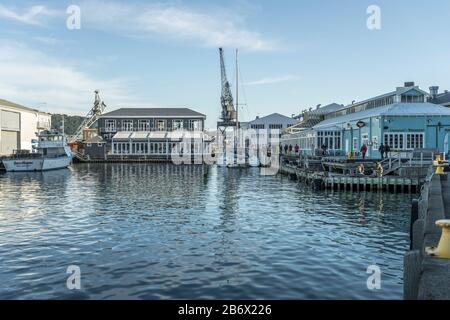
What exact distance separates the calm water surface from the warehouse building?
59.1 meters

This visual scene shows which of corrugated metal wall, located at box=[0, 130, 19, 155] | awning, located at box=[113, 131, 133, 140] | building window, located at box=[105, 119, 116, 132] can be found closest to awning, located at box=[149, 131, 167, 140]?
awning, located at box=[113, 131, 133, 140]

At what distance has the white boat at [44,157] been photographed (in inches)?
2778

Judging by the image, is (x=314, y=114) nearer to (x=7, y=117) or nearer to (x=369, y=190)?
(x=369, y=190)

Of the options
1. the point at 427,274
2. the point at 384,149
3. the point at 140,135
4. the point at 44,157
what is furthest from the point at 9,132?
the point at 427,274

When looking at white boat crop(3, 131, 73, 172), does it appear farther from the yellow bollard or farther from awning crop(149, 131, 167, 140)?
the yellow bollard

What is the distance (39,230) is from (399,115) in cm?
3869

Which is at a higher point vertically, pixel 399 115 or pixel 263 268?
pixel 399 115

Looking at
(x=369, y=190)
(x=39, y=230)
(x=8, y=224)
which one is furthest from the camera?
(x=369, y=190)

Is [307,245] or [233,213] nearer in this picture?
[307,245]

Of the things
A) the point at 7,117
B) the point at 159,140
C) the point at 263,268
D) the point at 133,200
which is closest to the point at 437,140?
the point at 133,200

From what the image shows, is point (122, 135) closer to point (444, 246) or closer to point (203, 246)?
point (203, 246)

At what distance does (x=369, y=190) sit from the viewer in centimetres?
4009

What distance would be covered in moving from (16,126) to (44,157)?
80.2 feet

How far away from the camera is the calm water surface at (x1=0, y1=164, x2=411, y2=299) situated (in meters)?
14.0
